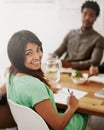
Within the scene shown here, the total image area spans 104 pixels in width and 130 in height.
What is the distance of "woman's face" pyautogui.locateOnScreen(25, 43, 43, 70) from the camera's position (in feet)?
5.46

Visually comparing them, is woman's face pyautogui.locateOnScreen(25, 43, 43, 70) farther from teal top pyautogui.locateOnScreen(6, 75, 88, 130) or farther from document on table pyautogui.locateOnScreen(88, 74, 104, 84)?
document on table pyautogui.locateOnScreen(88, 74, 104, 84)

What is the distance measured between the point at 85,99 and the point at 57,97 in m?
0.19

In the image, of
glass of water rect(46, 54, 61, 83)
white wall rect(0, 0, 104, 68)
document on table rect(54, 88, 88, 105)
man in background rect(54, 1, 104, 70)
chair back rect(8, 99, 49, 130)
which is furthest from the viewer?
white wall rect(0, 0, 104, 68)

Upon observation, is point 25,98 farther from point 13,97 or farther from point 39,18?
point 39,18

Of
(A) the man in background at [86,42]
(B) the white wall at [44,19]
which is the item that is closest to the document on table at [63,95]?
(A) the man in background at [86,42]

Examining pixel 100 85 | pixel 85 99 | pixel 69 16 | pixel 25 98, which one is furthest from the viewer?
pixel 69 16

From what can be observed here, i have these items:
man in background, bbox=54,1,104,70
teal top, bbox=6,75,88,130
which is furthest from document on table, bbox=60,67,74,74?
teal top, bbox=6,75,88,130

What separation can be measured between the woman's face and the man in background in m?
1.25

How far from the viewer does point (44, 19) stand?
12.7 ft

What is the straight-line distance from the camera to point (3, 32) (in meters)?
4.20

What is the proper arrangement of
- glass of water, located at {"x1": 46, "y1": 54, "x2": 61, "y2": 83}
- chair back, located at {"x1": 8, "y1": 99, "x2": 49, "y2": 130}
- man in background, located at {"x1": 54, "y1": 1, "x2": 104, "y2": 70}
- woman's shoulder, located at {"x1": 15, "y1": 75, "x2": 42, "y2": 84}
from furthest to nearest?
man in background, located at {"x1": 54, "y1": 1, "x2": 104, "y2": 70} → glass of water, located at {"x1": 46, "y1": 54, "x2": 61, "y2": 83} → woman's shoulder, located at {"x1": 15, "y1": 75, "x2": 42, "y2": 84} → chair back, located at {"x1": 8, "y1": 99, "x2": 49, "y2": 130}

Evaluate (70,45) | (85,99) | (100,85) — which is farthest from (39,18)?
(85,99)

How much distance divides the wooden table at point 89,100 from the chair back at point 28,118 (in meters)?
0.27

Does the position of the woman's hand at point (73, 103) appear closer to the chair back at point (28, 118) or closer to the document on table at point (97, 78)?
the chair back at point (28, 118)
